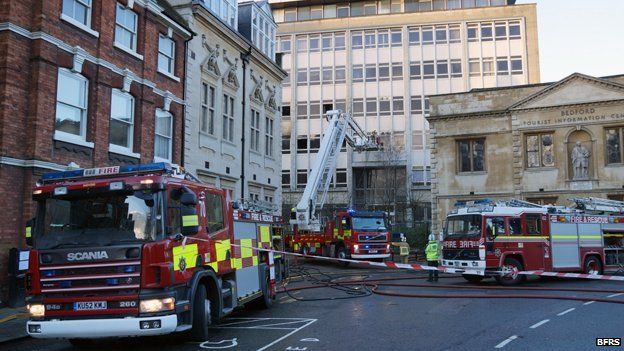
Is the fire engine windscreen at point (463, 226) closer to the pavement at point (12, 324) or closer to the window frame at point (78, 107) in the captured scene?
the window frame at point (78, 107)

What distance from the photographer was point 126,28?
17250 mm

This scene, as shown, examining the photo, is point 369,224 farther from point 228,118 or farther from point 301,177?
point 301,177

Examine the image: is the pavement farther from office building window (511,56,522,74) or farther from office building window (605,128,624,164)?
office building window (511,56,522,74)

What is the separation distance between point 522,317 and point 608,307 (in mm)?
2543

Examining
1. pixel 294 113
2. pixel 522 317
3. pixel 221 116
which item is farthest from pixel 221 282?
pixel 294 113

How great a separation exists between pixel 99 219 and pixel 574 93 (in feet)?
90.6

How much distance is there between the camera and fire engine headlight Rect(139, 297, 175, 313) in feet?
23.9

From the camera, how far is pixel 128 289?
7.32m

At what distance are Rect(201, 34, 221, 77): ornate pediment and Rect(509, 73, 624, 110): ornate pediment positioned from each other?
16.6m

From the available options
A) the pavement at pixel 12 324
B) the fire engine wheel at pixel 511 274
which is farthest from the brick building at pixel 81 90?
the fire engine wheel at pixel 511 274

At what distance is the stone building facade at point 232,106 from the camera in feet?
71.2

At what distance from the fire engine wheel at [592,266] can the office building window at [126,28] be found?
16565 mm

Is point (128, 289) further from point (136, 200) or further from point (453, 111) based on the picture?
point (453, 111)

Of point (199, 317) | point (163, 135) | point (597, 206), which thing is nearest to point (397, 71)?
point (597, 206)
